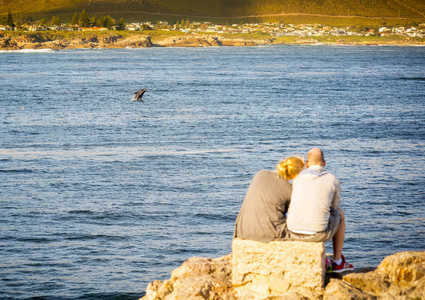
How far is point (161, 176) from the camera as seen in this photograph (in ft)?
71.9

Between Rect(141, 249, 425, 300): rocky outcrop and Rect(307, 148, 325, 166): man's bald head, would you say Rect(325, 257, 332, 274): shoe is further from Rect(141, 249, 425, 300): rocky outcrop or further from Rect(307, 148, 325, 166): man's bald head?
Rect(307, 148, 325, 166): man's bald head

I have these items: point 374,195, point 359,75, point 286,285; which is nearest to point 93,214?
point 374,195

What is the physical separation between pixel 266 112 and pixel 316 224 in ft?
116

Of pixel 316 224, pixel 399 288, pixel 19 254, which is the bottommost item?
pixel 19 254

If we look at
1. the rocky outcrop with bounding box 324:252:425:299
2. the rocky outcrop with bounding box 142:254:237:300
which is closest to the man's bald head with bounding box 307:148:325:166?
the rocky outcrop with bounding box 324:252:425:299

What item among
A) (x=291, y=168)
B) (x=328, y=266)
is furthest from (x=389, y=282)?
(x=291, y=168)

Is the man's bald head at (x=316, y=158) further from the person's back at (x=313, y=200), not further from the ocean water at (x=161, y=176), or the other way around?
the ocean water at (x=161, y=176)

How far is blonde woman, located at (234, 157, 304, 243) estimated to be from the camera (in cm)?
686

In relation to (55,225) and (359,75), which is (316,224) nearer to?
(55,225)

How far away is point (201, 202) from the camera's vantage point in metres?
18.3

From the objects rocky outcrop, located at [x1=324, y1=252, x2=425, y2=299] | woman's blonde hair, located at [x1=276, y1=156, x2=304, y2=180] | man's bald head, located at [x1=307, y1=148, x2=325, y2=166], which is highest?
man's bald head, located at [x1=307, y1=148, x2=325, y2=166]

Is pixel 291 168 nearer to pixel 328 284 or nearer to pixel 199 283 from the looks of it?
pixel 328 284

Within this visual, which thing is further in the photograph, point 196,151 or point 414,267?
point 196,151

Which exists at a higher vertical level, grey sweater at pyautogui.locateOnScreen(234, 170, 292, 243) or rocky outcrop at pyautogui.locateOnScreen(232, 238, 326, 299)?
grey sweater at pyautogui.locateOnScreen(234, 170, 292, 243)
